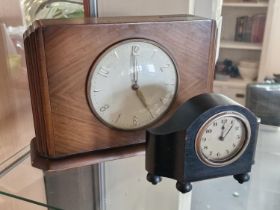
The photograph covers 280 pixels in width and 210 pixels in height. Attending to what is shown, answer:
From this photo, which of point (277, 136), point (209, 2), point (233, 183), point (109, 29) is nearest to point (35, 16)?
point (109, 29)

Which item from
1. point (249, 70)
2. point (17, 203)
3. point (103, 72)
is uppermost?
point (103, 72)

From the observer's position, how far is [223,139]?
1.63 feet

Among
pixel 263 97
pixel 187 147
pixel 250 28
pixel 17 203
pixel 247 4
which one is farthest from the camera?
pixel 250 28

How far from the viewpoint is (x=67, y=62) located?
48 cm

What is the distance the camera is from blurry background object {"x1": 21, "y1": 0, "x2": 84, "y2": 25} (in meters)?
0.63

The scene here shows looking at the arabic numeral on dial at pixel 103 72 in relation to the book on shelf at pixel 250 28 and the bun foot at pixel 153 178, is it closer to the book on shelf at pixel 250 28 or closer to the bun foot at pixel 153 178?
the bun foot at pixel 153 178

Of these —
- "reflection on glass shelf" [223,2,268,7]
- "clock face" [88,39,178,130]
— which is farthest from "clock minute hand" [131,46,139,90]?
"reflection on glass shelf" [223,2,268,7]

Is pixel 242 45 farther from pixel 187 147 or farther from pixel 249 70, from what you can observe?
pixel 187 147

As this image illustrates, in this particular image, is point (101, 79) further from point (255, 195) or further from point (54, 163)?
point (255, 195)

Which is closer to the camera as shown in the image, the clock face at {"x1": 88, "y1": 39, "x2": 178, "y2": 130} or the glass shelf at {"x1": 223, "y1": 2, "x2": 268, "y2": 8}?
the clock face at {"x1": 88, "y1": 39, "x2": 178, "y2": 130}

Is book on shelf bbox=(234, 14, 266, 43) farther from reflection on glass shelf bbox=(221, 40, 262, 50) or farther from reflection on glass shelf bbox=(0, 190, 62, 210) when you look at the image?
reflection on glass shelf bbox=(0, 190, 62, 210)

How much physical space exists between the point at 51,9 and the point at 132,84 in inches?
9.6

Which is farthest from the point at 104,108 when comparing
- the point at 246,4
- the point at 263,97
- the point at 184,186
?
the point at 246,4

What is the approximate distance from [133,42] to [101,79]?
0.08 m
